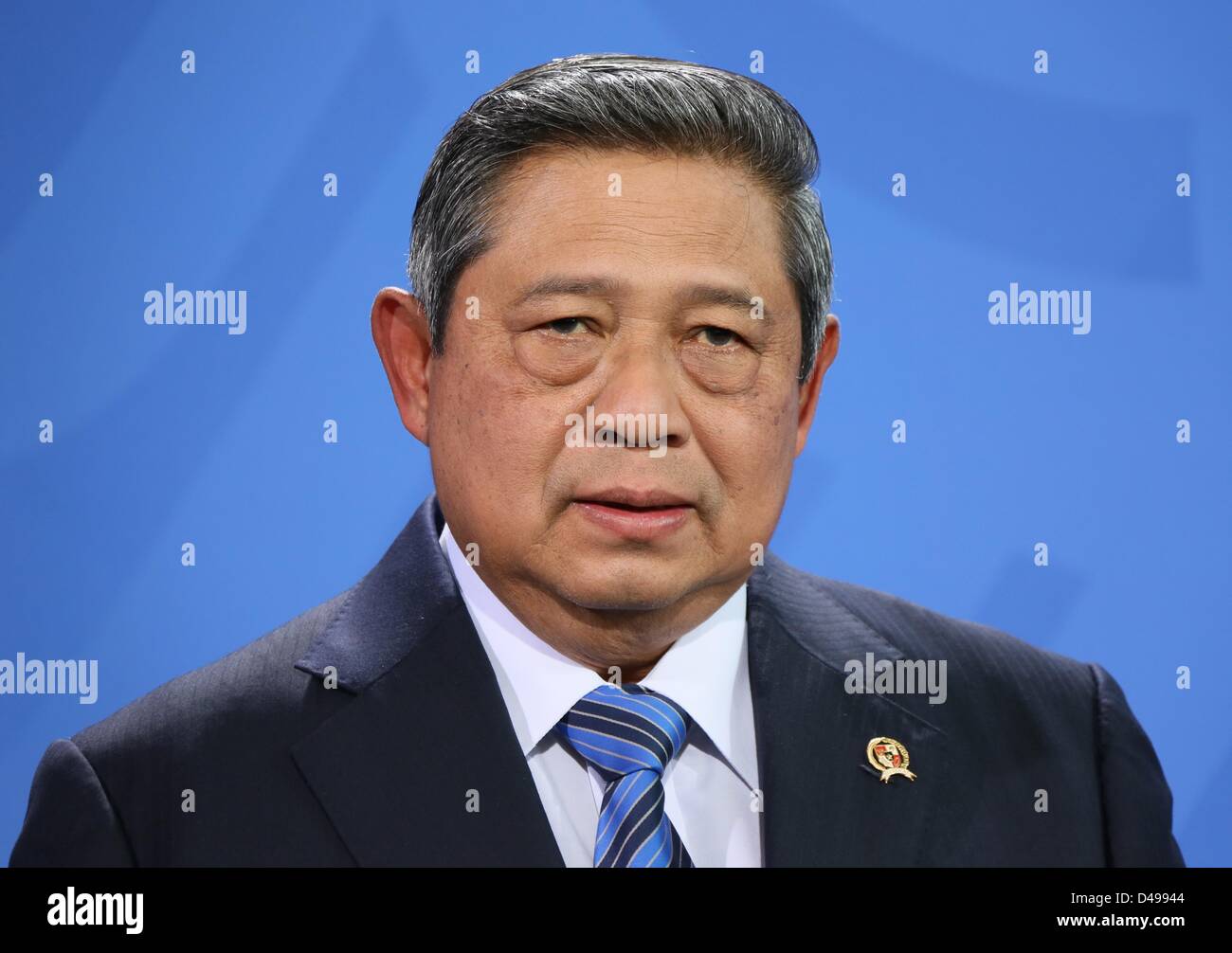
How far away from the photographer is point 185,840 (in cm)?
213

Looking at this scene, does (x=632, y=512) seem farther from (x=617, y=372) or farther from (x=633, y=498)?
(x=617, y=372)

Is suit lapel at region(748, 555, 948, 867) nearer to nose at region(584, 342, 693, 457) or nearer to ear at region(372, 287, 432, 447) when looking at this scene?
nose at region(584, 342, 693, 457)

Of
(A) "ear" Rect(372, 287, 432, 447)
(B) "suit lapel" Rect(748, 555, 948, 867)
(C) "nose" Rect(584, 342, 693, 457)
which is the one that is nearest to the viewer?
(C) "nose" Rect(584, 342, 693, 457)

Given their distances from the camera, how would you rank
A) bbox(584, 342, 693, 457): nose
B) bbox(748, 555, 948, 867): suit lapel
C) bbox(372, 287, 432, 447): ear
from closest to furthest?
bbox(584, 342, 693, 457): nose < bbox(748, 555, 948, 867): suit lapel < bbox(372, 287, 432, 447): ear

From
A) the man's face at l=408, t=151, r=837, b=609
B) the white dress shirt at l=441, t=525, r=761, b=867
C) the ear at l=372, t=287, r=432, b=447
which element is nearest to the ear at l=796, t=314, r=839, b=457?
the man's face at l=408, t=151, r=837, b=609

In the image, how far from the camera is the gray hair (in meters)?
2.13

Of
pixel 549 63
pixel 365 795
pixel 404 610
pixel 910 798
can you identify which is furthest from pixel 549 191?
pixel 910 798

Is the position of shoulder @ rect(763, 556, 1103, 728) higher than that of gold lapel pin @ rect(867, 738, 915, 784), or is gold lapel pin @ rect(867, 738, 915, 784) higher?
shoulder @ rect(763, 556, 1103, 728)

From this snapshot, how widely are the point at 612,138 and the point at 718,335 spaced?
12.0 inches

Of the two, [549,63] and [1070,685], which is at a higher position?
[549,63]

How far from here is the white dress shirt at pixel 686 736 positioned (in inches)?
86.7

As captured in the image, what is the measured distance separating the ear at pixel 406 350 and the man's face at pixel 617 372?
0.42ft
